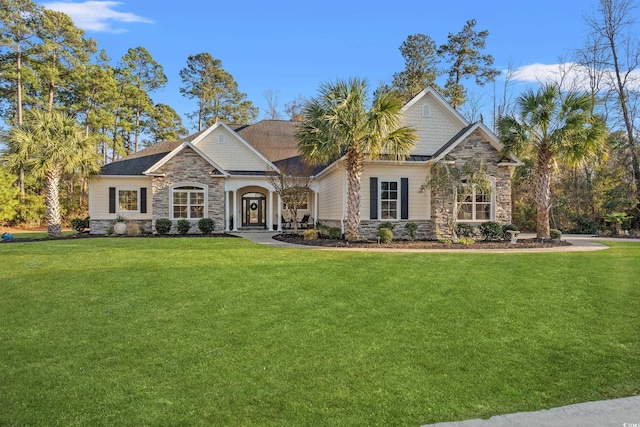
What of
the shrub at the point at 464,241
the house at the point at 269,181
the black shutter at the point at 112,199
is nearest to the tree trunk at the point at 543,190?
the house at the point at 269,181

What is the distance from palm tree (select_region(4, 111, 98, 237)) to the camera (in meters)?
17.0

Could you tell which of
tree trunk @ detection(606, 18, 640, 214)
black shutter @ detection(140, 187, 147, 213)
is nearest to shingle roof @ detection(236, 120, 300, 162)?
black shutter @ detection(140, 187, 147, 213)

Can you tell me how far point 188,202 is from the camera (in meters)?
19.8

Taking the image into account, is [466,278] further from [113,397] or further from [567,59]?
[567,59]

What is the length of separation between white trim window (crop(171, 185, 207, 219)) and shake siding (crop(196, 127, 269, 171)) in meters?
2.21

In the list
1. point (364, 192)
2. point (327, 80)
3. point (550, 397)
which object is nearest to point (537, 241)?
point (364, 192)

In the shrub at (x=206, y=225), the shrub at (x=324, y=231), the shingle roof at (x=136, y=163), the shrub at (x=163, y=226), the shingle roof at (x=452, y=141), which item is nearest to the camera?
the shingle roof at (x=452, y=141)

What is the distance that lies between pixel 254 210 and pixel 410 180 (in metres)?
10.7

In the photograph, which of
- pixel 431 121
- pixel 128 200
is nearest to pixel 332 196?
pixel 431 121

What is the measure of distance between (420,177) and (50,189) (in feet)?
54.6

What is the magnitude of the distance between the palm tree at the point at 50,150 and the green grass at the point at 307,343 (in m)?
10.1

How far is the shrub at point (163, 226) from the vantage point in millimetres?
18703

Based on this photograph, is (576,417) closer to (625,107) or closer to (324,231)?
(324,231)

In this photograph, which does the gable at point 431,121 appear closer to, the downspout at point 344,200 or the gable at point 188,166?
the downspout at point 344,200
